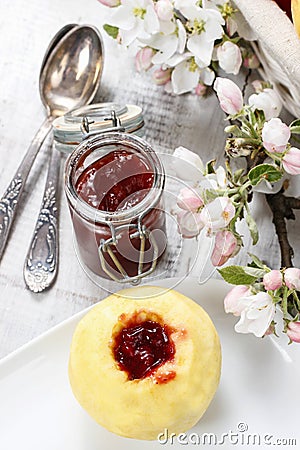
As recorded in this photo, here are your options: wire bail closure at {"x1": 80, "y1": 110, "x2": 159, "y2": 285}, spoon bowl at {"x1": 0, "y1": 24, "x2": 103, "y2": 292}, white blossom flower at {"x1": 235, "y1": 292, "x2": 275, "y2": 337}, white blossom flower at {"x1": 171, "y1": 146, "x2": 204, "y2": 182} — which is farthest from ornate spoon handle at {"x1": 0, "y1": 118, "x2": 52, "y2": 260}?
white blossom flower at {"x1": 235, "y1": 292, "x2": 275, "y2": 337}

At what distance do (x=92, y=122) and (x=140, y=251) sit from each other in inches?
6.7

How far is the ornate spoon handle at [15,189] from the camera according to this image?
1.01 metres

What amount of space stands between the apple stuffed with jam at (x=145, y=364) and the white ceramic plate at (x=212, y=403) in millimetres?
41

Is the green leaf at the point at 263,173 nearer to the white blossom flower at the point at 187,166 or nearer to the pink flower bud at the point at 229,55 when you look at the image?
the white blossom flower at the point at 187,166

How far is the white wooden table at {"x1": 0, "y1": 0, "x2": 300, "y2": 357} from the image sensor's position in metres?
0.98

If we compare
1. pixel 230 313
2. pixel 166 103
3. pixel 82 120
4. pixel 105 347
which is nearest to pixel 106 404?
pixel 105 347

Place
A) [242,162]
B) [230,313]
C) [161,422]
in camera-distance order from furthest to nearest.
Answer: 1. [242,162]
2. [230,313]
3. [161,422]

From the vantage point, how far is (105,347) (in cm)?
83

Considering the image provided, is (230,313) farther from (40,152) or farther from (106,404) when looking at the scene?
(40,152)

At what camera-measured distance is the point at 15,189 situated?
1025 millimetres

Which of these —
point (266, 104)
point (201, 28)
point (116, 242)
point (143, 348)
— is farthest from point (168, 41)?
point (143, 348)

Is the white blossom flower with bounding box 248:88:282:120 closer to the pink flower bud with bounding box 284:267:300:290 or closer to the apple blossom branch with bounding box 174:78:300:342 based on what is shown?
the apple blossom branch with bounding box 174:78:300:342

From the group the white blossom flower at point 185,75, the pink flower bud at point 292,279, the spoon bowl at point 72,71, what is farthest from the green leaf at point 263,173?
the spoon bowl at point 72,71

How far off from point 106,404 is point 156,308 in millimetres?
108
